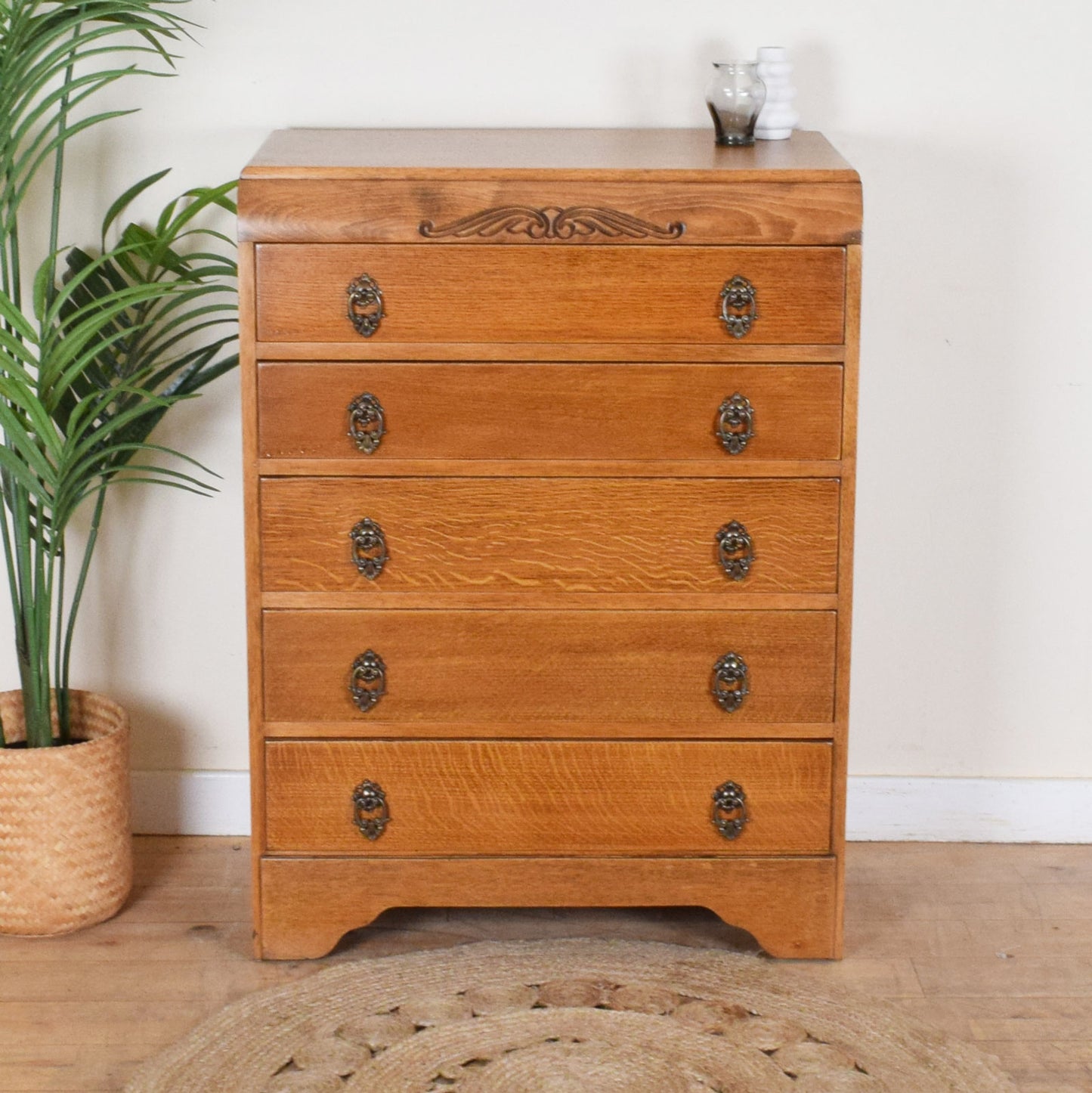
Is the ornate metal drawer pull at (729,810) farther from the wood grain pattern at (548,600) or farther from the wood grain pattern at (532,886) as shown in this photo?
the wood grain pattern at (548,600)

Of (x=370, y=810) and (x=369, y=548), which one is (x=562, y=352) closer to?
(x=369, y=548)

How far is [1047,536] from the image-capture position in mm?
2920

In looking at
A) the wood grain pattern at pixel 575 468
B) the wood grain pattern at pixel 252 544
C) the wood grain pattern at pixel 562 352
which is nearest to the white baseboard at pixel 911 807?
the wood grain pattern at pixel 252 544

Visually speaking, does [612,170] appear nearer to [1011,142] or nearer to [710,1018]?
[1011,142]

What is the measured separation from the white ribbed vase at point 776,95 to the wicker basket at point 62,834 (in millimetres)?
1471

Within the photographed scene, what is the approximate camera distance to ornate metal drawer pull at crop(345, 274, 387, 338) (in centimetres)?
228

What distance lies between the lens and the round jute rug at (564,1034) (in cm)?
223

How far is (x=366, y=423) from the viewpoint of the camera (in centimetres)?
232

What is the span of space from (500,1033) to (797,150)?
1420 mm

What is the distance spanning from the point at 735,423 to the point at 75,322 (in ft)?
3.78

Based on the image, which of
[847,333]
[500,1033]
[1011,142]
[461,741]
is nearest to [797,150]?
[847,333]

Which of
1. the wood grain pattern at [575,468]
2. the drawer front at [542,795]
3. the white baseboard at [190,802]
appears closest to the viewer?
the wood grain pattern at [575,468]

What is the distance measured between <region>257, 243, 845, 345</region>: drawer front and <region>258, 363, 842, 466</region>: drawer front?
1.9 inches

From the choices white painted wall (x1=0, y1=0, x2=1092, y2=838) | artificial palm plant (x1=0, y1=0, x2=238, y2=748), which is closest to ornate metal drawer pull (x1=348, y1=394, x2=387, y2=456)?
artificial palm plant (x1=0, y1=0, x2=238, y2=748)
